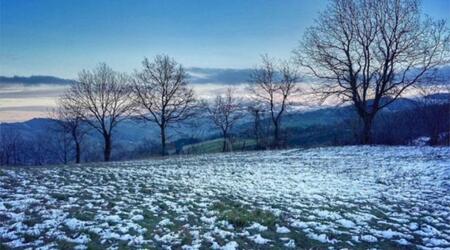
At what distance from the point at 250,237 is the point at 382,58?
3357 centimetres

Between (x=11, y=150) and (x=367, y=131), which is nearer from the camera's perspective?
(x=367, y=131)

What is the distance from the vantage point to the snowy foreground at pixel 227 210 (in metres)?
8.45

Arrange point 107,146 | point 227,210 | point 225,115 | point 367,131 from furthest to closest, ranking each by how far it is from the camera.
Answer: point 225,115, point 107,146, point 367,131, point 227,210

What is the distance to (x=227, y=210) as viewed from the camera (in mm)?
11250

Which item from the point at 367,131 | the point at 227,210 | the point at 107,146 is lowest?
the point at 227,210

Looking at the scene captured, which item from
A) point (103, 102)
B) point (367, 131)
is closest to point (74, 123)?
point (103, 102)

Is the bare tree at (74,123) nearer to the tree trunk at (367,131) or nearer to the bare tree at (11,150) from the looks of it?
the bare tree at (11,150)

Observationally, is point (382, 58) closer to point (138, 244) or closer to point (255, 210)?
point (255, 210)

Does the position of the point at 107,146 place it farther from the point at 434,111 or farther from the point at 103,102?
the point at 434,111

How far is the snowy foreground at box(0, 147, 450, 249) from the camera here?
8453 millimetres

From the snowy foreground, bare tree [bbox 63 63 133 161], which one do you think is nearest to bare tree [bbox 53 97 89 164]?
bare tree [bbox 63 63 133 161]

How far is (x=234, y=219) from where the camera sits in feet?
32.9

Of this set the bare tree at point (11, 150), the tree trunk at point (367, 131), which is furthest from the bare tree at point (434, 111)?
the bare tree at point (11, 150)

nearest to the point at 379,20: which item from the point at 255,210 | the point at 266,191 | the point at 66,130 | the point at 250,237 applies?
the point at 266,191
